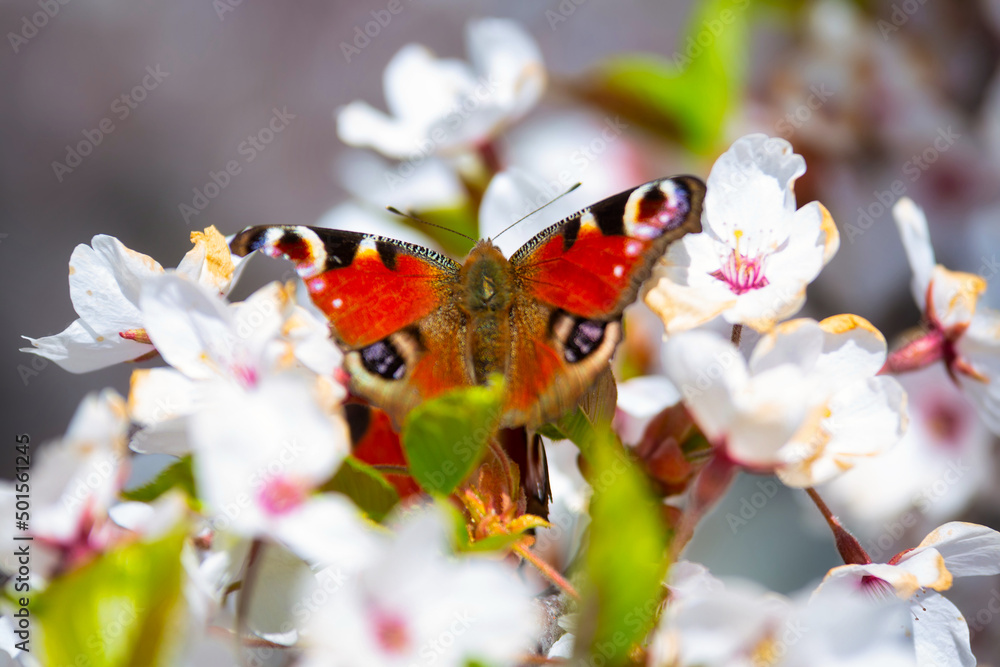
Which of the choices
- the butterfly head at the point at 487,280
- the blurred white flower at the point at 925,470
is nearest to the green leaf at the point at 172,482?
the butterfly head at the point at 487,280

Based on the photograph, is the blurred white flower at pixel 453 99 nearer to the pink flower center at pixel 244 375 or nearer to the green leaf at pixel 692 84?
the green leaf at pixel 692 84

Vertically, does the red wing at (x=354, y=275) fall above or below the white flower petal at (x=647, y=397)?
above

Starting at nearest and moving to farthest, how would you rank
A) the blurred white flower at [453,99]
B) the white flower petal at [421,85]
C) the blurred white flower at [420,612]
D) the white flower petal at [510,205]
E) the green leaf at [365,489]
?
the blurred white flower at [420,612] < the green leaf at [365,489] < the white flower petal at [510,205] < the blurred white flower at [453,99] < the white flower petal at [421,85]

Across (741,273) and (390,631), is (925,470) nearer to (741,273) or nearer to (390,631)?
(741,273)

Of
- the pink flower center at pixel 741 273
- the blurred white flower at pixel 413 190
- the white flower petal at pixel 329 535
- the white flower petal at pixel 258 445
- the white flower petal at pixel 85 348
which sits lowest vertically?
the blurred white flower at pixel 413 190

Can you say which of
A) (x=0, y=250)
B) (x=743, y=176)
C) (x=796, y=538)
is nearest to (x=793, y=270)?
(x=743, y=176)

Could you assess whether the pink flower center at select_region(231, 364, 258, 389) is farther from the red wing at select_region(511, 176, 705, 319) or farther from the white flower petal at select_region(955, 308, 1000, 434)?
the white flower petal at select_region(955, 308, 1000, 434)

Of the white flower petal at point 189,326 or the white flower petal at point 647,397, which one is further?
the white flower petal at point 647,397

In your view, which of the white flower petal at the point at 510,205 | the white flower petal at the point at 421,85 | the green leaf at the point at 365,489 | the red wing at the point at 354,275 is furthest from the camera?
the white flower petal at the point at 421,85
